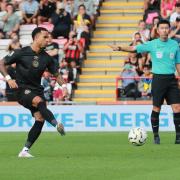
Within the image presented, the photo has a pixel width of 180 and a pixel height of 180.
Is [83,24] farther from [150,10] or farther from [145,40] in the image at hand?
[145,40]

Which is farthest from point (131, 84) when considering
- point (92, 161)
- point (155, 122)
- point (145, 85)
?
point (92, 161)

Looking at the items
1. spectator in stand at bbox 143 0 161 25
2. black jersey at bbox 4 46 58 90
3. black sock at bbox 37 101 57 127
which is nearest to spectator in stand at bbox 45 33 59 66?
spectator in stand at bbox 143 0 161 25

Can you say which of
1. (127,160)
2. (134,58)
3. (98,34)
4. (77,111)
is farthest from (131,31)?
(127,160)

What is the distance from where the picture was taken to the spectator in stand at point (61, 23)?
91.3 feet

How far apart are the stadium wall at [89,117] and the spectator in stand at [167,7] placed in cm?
428

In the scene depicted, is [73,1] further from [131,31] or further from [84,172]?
[84,172]

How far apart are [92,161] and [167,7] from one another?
14.5 m

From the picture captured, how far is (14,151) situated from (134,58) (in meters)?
11.0

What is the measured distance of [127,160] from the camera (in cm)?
1298

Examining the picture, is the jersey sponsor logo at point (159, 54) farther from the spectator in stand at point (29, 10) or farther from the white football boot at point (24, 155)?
the spectator in stand at point (29, 10)

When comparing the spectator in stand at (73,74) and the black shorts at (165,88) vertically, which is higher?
the black shorts at (165,88)

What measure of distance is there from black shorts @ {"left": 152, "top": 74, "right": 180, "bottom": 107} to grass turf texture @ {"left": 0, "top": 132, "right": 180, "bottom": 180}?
90cm

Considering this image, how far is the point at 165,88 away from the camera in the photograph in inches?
643

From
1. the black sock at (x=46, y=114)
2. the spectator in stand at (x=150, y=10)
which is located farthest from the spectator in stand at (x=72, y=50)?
the black sock at (x=46, y=114)
